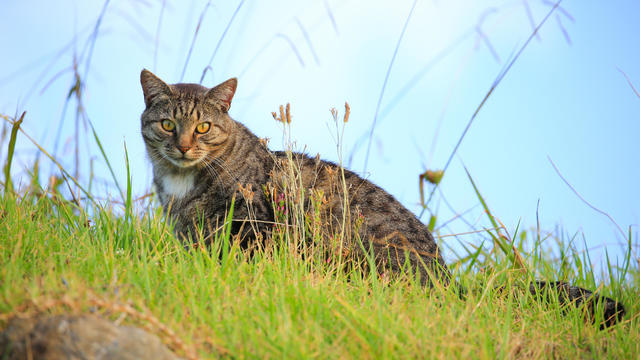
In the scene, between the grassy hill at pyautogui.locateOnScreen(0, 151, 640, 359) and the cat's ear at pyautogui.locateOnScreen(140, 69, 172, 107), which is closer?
the grassy hill at pyautogui.locateOnScreen(0, 151, 640, 359)

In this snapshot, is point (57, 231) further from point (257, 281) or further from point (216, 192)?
point (257, 281)

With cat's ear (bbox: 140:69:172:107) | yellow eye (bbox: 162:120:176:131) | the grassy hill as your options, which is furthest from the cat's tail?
cat's ear (bbox: 140:69:172:107)

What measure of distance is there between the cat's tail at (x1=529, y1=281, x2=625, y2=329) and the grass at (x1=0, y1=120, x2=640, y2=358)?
0.35 ft

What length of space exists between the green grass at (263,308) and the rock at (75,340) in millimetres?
84

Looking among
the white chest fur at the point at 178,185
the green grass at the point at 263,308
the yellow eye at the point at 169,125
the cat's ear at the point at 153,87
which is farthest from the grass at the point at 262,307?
the cat's ear at the point at 153,87

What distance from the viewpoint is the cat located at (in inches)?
182

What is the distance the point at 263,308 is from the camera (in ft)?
10.0

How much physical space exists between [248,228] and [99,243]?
1.30 metres

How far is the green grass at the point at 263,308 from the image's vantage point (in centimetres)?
259

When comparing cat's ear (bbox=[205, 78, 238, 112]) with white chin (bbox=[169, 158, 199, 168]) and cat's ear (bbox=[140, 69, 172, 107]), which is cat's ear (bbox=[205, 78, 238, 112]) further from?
white chin (bbox=[169, 158, 199, 168])

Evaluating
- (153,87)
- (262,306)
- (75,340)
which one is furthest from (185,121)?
(75,340)

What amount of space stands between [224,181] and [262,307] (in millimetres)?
2092

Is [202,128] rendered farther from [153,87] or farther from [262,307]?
[262,307]

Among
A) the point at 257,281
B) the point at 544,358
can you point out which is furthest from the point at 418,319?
the point at 257,281
